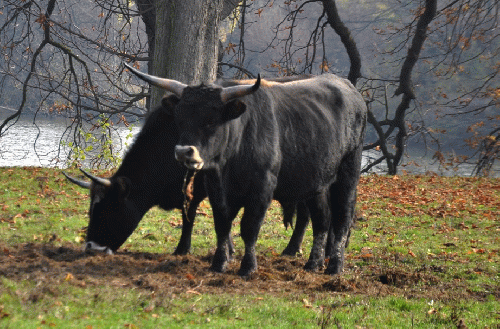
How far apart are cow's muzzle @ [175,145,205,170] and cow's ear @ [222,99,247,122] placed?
53 cm

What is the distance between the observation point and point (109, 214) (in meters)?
7.32

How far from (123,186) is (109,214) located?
0.37m

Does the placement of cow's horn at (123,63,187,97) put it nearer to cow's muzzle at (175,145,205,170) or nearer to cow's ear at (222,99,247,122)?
cow's ear at (222,99,247,122)

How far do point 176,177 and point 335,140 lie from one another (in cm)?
194

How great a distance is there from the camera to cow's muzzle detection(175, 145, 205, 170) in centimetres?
580

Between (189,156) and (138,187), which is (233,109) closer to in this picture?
(189,156)

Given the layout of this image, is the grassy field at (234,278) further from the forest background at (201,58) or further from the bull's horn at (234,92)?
the forest background at (201,58)

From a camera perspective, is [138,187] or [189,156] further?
[138,187]

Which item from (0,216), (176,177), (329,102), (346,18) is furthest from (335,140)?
(346,18)

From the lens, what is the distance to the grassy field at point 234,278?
4.90m

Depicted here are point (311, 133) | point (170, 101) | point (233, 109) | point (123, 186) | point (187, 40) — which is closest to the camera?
point (233, 109)

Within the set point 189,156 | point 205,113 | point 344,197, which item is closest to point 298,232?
point 344,197

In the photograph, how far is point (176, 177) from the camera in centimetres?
764

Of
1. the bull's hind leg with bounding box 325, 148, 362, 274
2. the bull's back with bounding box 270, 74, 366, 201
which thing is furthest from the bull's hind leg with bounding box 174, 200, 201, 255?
the bull's hind leg with bounding box 325, 148, 362, 274
